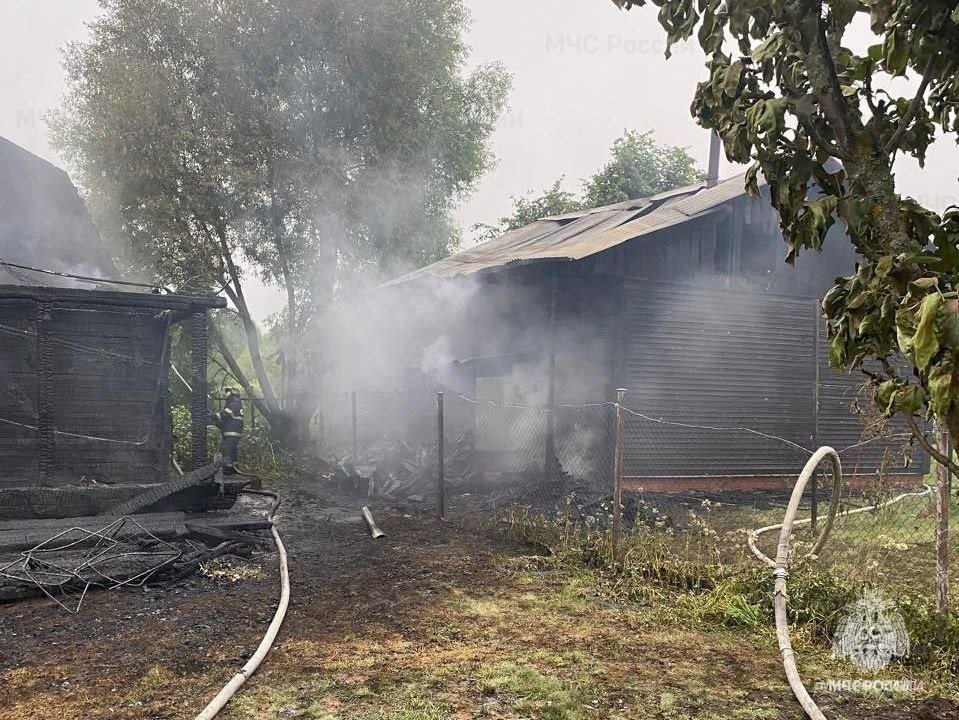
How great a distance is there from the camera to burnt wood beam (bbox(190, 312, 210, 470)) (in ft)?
36.1

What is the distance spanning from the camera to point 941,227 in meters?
2.79

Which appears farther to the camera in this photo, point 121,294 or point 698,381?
point 698,381

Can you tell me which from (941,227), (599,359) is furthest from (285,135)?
(941,227)

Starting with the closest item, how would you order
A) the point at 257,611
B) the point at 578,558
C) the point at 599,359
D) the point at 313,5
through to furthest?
the point at 257,611
the point at 578,558
the point at 599,359
the point at 313,5

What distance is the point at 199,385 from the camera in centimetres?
1103

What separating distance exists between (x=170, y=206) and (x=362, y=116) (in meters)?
5.56

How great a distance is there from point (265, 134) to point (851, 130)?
56.0ft

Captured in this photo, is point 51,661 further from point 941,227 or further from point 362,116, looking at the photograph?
point 362,116

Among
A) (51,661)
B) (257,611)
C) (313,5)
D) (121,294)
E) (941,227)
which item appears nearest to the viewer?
(941,227)

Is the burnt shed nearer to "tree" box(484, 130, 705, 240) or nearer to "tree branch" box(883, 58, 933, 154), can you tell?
"tree branch" box(883, 58, 933, 154)

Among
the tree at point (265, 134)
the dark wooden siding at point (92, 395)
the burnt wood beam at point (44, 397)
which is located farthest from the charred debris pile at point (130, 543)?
the tree at point (265, 134)

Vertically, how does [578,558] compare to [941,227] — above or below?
below

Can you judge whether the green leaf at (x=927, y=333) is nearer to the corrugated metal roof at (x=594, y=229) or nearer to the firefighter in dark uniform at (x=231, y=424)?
the corrugated metal roof at (x=594, y=229)

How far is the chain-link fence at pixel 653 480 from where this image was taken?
859 centimetres
